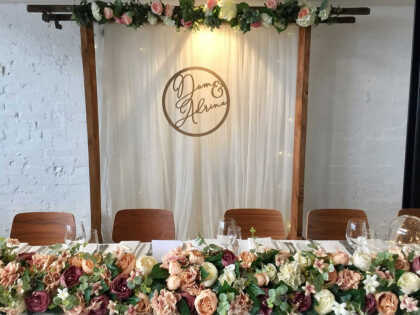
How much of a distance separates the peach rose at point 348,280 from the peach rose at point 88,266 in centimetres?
81

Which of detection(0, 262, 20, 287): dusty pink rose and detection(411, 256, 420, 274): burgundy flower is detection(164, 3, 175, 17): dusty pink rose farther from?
detection(411, 256, 420, 274): burgundy flower

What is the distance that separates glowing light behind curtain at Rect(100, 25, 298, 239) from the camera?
2.78 meters

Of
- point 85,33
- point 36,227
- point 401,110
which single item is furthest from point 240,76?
point 36,227

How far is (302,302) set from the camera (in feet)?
3.51

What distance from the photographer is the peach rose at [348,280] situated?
1094mm

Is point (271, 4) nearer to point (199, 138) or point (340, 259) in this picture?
point (199, 138)

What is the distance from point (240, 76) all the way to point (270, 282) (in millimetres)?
2045

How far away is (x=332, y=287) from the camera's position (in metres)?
1.10

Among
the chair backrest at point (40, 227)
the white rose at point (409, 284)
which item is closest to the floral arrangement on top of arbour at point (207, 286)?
the white rose at point (409, 284)

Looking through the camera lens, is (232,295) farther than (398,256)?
No

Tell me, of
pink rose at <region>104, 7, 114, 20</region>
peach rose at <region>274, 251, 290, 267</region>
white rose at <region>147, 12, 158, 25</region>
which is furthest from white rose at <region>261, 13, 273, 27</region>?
peach rose at <region>274, 251, 290, 267</region>

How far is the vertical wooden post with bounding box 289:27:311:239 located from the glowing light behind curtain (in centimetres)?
12

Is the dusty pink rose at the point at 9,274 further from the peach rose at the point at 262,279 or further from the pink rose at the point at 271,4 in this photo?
the pink rose at the point at 271,4

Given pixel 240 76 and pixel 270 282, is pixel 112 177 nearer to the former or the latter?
pixel 240 76
